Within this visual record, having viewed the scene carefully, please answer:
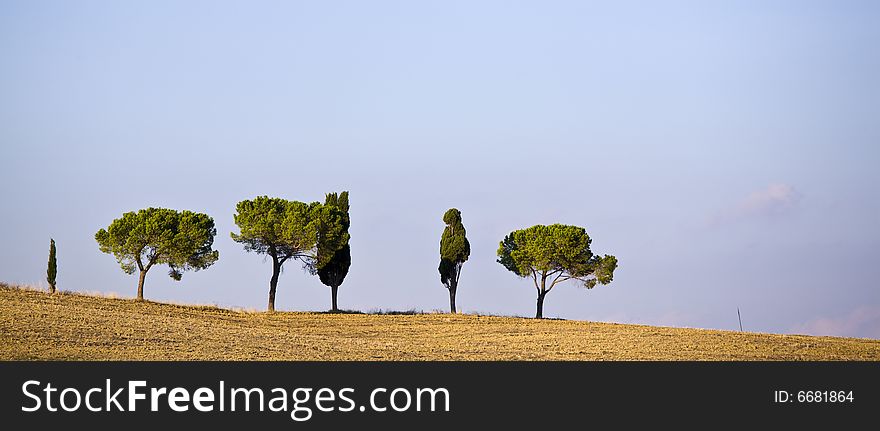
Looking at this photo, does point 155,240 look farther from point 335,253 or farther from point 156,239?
point 335,253

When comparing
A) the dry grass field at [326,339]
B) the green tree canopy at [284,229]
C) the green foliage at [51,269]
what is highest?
the green tree canopy at [284,229]

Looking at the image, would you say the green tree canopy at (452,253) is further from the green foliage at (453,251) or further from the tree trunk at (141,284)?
the tree trunk at (141,284)

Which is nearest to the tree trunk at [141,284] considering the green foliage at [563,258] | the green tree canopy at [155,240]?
the green tree canopy at [155,240]

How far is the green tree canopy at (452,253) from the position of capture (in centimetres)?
7538

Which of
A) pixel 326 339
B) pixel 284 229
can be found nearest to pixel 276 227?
pixel 284 229

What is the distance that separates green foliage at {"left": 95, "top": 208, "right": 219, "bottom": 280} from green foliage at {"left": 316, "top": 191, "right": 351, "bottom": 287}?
28.0 ft

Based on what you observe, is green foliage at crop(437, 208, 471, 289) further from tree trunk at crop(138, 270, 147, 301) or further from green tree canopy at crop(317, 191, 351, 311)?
tree trunk at crop(138, 270, 147, 301)

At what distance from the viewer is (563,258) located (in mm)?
75062

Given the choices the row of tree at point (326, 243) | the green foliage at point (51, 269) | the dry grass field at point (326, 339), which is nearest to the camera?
the dry grass field at point (326, 339)

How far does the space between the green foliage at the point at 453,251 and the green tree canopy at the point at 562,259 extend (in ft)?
12.8

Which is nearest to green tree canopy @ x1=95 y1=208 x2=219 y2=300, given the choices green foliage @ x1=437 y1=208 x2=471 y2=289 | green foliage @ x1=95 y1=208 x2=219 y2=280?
green foliage @ x1=95 y1=208 x2=219 y2=280

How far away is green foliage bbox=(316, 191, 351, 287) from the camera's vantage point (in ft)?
244

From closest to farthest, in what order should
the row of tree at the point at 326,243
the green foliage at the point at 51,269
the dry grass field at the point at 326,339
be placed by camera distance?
the dry grass field at the point at 326,339 < the green foliage at the point at 51,269 < the row of tree at the point at 326,243

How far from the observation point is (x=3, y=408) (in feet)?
75.4
